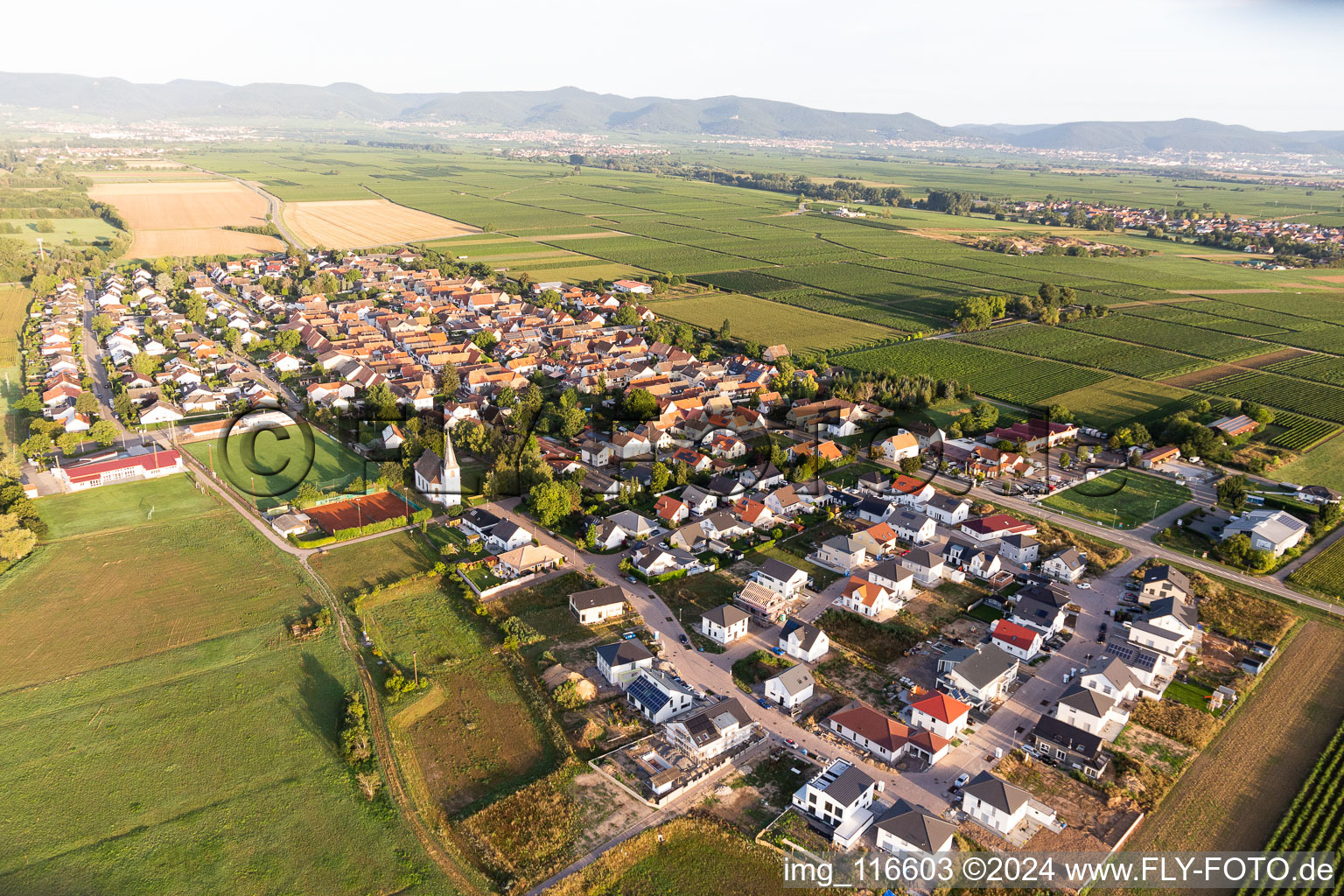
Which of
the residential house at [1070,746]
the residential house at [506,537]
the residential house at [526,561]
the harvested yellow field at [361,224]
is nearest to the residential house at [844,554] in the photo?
the residential house at [1070,746]

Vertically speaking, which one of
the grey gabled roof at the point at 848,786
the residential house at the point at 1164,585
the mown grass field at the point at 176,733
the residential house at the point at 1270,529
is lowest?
the mown grass field at the point at 176,733

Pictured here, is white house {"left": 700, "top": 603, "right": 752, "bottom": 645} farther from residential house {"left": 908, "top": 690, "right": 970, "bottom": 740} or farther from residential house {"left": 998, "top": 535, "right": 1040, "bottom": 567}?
residential house {"left": 998, "top": 535, "right": 1040, "bottom": 567}

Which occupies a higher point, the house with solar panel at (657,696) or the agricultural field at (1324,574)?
the agricultural field at (1324,574)

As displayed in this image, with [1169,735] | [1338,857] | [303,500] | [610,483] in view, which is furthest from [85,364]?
[1338,857]

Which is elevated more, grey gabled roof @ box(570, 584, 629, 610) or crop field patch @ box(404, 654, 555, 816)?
grey gabled roof @ box(570, 584, 629, 610)

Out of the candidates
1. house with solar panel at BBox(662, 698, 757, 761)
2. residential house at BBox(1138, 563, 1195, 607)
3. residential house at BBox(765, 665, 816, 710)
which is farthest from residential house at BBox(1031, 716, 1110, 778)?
residential house at BBox(1138, 563, 1195, 607)

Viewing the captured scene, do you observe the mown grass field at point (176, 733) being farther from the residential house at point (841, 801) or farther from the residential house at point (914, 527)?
the residential house at point (914, 527)

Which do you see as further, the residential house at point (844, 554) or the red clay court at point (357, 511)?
the red clay court at point (357, 511)

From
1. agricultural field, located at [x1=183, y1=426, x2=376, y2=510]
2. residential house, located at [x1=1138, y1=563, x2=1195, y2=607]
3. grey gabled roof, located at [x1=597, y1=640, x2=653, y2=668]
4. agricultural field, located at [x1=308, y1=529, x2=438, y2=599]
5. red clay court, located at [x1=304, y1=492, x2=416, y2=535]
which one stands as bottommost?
agricultural field, located at [x1=308, y1=529, x2=438, y2=599]
